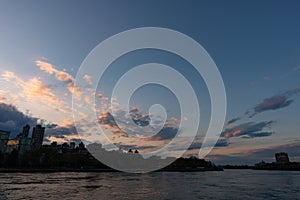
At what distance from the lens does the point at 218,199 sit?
129 ft

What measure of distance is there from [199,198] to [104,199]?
52.2ft

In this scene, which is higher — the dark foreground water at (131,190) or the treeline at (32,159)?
the treeline at (32,159)

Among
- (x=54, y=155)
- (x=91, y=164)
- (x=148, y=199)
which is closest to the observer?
(x=148, y=199)

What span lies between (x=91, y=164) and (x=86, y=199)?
550 ft

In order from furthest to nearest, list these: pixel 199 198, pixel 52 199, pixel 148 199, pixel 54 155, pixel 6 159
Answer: pixel 54 155
pixel 6 159
pixel 199 198
pixel 148 199
pixel 52 199

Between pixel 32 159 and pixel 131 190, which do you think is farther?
pixel 32 159

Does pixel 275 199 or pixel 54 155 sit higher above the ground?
pixel 54 155

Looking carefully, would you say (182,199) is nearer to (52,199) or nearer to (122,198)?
(122,198)

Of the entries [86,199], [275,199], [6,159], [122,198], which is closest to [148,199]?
[122,198]

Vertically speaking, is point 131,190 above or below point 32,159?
below

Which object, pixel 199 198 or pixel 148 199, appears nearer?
pixel 148 199

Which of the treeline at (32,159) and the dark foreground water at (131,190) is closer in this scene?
the dark foreground water at (131,190)

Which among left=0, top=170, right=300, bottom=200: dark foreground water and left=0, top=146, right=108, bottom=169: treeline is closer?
left=0, top=170, right=300, bottom=200: dark foreground water

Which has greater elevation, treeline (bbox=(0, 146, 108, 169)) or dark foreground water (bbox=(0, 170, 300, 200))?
treeline (bbox=(0, 146, 108, 169))
